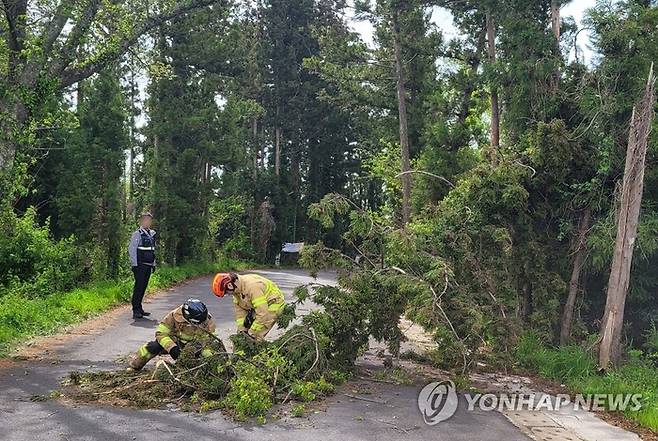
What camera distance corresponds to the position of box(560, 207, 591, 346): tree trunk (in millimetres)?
11195

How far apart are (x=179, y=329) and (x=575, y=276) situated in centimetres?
767

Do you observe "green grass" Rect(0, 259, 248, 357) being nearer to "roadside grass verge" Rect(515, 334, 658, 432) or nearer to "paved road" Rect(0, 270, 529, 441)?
"paved road" Rect(0, 270, 529, 441)

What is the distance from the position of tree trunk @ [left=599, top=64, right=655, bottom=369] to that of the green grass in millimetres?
9220

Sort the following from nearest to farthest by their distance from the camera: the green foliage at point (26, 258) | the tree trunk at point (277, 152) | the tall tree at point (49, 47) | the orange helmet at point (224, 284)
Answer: the orange helmet at point (224, 284)
the tall tree at point (49, 47)
the green foliage at point (26, 258)
the tree trunk at point (277, 152)

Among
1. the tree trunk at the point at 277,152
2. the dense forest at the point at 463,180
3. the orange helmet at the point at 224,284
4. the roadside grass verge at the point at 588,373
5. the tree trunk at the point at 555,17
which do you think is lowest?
the roadside grass verge at the point at 588,373

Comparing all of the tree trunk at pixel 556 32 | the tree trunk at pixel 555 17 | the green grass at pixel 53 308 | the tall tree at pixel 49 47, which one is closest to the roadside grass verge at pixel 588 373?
the tree trunk at pixel 556 32

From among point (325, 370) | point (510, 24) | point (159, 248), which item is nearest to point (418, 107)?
point (159, 248)

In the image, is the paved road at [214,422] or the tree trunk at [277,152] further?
the tree trunk at [277,152]

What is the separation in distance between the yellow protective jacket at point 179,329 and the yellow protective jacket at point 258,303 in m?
0.57

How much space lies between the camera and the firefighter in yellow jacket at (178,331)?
7.16m

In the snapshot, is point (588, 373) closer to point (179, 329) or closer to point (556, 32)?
point (179, 329)

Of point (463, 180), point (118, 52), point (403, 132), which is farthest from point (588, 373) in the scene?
point (403, 132)

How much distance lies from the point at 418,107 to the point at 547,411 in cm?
2338

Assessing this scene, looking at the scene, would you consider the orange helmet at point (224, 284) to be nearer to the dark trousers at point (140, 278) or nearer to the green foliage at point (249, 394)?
the green foliage at point (249, 394)
